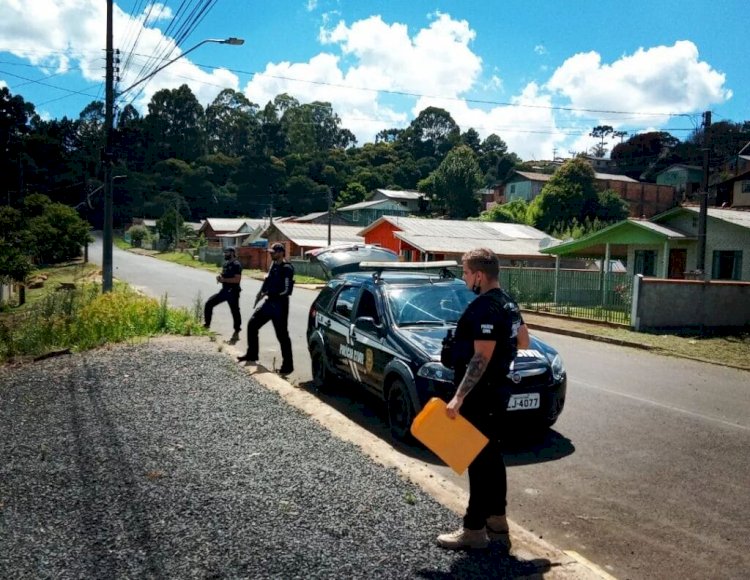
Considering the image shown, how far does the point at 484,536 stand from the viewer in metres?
3.64

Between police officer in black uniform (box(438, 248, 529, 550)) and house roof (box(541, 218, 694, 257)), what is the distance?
22.8 metres

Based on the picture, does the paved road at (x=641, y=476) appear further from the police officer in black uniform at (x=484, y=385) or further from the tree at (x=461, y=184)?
the tree at (x=461, y=184)

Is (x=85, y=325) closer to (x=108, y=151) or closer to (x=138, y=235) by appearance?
(x=108, y=151)

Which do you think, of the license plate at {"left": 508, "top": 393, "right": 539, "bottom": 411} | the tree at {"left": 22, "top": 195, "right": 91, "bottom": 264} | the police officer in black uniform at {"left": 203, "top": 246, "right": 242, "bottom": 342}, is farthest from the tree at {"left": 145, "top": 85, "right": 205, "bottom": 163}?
the license plate at {"left": 508, "top": 393, "right": 539, "bottom": 411}

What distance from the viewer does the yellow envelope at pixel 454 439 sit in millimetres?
3594

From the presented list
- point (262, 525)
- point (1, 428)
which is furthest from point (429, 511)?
point (1, 428)

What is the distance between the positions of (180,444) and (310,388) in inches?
138

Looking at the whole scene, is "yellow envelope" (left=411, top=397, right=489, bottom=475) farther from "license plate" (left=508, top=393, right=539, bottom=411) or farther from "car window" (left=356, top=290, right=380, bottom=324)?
"car window" (left=356, top=290, right=380, bottom=324)

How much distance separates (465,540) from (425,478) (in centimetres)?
120

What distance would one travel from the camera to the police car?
5.94 metres

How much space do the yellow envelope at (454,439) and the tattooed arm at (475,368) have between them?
6 centimetres

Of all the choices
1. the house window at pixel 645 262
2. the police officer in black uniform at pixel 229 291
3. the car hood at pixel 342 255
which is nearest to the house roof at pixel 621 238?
the house window at pixel 645 262

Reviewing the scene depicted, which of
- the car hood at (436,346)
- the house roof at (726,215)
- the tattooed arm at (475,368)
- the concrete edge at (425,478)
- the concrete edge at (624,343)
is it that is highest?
the house roof at (726,215)

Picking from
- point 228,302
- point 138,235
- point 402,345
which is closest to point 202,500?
point 402,345
